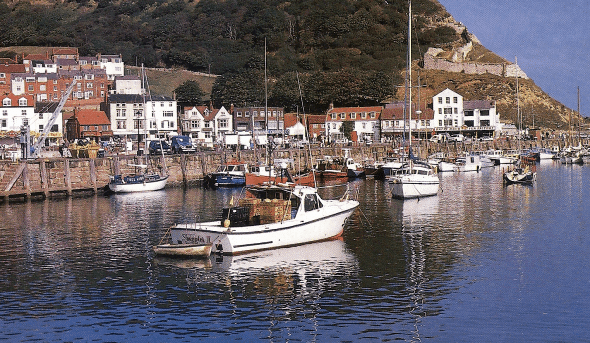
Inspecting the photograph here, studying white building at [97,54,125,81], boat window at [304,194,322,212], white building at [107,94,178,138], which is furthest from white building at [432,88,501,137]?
boat window at [304,194,322,212]

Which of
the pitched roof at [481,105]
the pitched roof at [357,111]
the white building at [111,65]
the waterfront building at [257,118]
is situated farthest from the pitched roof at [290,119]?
the white building at [111,65]

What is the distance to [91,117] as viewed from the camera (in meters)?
136

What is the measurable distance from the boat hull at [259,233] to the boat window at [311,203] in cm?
28

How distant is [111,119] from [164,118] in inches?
407

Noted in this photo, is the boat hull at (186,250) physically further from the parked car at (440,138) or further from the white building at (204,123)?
the white building at (204,123)

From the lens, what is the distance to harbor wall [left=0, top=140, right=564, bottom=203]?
7731 cm

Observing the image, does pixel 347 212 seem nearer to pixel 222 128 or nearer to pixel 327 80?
pixel 222 128

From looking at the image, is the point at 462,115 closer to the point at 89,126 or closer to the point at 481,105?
the point at 481,105

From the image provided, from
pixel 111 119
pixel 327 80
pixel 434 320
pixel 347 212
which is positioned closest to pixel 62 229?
pixel 347 212

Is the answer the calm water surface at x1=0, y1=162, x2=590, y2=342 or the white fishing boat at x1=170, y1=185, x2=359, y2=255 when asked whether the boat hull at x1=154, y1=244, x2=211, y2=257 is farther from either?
the calm water surface at x1=0, y1=162, x2=590, y2=342

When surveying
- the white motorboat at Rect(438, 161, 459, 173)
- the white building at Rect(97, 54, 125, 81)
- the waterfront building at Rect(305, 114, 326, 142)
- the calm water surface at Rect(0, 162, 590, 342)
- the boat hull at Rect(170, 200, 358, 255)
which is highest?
the white building at Rect(97, 54, 125, 81)

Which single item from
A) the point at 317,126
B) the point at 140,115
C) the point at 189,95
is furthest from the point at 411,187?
the point at 189,95

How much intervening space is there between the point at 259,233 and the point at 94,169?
49940 millimetres

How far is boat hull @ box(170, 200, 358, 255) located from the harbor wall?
2121 cm
